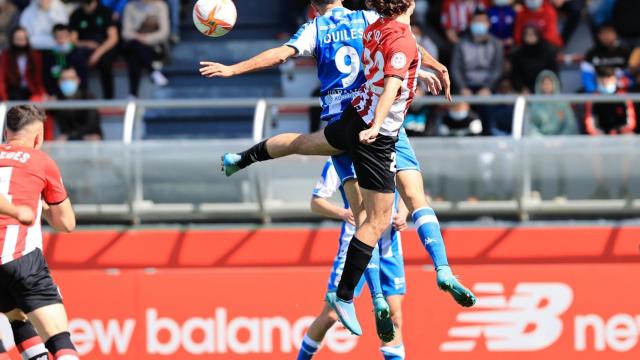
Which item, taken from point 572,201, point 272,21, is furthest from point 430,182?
point 272,21

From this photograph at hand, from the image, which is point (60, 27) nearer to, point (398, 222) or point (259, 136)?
point (259, 136)

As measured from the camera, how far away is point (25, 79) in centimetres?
1380

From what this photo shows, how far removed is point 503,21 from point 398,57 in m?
7.01

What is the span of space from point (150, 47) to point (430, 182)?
494 cm

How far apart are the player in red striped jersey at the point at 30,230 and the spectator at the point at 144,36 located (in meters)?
6.22

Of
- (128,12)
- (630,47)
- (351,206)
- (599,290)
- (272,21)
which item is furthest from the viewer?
(272,21)

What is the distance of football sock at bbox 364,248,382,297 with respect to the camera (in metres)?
8.27

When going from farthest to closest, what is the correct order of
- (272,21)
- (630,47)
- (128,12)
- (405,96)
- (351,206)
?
(272,21), (128,12), (630,47), (351,206), (405,96)

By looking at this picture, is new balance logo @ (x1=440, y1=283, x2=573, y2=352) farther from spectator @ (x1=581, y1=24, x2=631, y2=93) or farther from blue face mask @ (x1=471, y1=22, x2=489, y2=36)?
blue face mask @ (x1=471, y1=22, x2=489, y2=36)

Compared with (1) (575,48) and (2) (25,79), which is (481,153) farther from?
(2) (25,79)

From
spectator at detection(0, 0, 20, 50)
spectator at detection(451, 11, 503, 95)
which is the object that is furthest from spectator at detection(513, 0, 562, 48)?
spectator at detection(0, 0, 20, 50)

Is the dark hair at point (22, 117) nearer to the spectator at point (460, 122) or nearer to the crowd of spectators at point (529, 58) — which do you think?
the crowd of spectators at point (529, 58)

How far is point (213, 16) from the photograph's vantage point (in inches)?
298

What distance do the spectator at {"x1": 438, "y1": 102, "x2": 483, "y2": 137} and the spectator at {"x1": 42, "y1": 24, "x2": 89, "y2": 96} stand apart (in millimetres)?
4499
